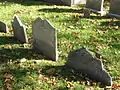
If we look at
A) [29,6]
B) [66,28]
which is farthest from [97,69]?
[29,6]

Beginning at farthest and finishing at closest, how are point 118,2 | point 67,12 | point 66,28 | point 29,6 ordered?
1. point 29,6
2. point 67,12
3. point 118,2
4. point 66,28

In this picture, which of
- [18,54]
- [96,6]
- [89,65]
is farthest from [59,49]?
[96,6]

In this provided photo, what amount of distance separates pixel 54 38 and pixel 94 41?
1938 millimetres

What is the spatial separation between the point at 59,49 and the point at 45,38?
77cm

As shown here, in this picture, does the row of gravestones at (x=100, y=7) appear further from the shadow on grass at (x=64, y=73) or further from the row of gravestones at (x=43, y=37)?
the shadow on grass at (x=64, y=73)

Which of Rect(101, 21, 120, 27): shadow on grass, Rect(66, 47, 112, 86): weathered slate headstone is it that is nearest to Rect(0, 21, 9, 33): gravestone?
Rect(66, 47, 112, 86): weathered slate headstone

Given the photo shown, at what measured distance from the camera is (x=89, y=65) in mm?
6371

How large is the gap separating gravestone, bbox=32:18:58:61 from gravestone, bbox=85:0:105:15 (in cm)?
415

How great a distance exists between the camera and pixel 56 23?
33.2ft

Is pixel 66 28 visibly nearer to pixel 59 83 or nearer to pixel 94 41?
pixel 94 41

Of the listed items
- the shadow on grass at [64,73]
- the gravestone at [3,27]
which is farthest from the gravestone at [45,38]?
the gravestone at [3,27]

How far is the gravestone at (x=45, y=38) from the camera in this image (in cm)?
698

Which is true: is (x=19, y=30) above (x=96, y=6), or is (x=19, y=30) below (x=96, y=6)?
below

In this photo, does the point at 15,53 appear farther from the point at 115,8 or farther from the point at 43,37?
the point at 115,8
